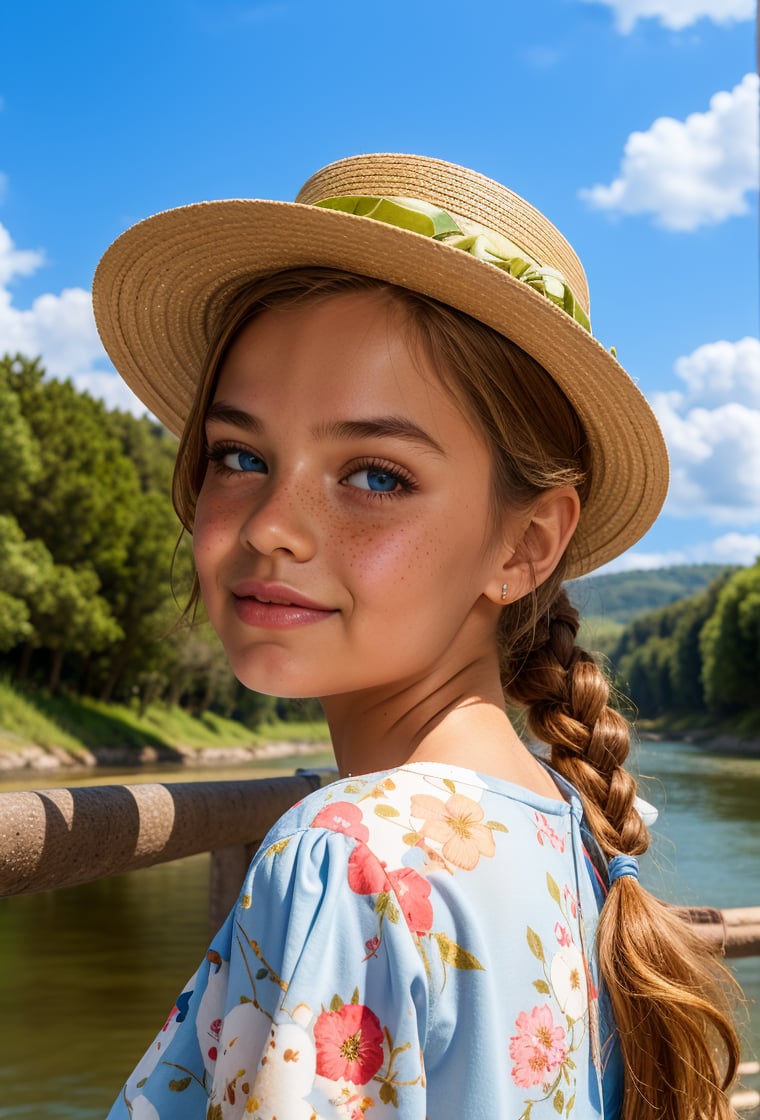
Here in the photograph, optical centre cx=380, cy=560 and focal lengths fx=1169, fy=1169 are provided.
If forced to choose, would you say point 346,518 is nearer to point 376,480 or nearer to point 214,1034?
point 376,480

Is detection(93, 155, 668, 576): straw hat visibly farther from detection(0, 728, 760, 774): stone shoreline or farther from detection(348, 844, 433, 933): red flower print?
detection(0, 728, 760, 774): stone shoreline

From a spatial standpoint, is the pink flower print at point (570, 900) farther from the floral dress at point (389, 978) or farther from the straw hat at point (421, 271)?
the straw hat at point (421, 271)

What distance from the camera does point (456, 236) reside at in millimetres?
1685

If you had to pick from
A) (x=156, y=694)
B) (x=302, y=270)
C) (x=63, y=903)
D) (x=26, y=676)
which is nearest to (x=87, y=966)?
(x=63, y=903)

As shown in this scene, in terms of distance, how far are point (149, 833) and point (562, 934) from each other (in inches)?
27.9

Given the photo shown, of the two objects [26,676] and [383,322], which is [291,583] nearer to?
[383,322]

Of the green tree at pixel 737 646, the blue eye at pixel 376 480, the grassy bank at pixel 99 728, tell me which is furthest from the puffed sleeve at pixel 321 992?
the green tree at pixel 737 646

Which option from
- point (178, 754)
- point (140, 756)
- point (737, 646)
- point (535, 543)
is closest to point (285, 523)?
point (535, 543)

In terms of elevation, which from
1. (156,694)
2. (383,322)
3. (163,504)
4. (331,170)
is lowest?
(156,694)

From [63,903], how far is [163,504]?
3794 cm

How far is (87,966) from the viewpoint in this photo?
3.68 m

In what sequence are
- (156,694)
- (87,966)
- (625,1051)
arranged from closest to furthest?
(625,1051) < (87,966) < (156,694)

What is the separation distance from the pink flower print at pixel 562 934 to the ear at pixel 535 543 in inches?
20.8

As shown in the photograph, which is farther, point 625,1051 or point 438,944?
point 625,1051
